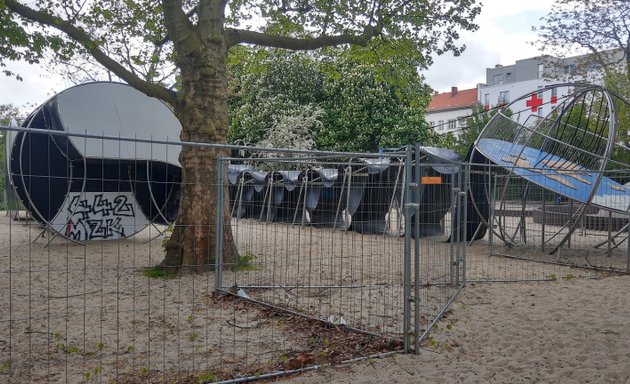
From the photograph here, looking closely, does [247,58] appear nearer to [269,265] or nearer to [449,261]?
[269,265]

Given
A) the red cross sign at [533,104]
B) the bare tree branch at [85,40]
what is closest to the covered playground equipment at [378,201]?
the bare tree branch at [85,40]

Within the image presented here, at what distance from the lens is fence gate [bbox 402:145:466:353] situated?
499 cm

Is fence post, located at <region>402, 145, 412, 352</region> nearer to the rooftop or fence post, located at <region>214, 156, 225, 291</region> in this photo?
fence post, located at <region>214, 156, 225, 291</region>

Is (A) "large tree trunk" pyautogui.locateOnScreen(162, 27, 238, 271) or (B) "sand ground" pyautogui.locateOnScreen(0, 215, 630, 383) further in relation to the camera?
(A) "large tree trunk" pyautogui.locateOnScreen(162, 27, 238, 271)

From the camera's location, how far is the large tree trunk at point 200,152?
839 centimetres

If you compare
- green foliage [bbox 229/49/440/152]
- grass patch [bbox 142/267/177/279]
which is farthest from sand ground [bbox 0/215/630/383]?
green foliage [bbox 229/49/440/152]

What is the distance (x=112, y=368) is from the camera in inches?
174

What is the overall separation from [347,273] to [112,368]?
491cm

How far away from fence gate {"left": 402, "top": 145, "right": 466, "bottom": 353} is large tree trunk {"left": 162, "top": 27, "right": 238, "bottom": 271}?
2.91 m

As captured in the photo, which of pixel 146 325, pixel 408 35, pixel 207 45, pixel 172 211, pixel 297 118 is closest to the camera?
pixel 146 325

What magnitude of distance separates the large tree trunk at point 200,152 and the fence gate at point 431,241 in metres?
2.91

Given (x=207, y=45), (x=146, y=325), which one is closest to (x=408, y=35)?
(x=207, y=45)

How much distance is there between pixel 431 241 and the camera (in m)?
6.37

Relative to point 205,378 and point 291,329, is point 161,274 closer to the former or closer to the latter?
point 291,329
